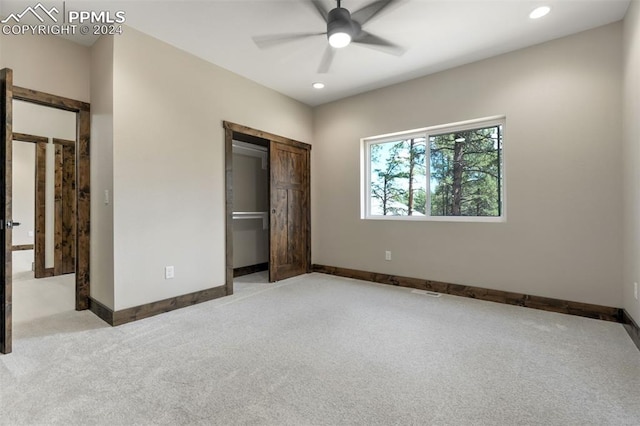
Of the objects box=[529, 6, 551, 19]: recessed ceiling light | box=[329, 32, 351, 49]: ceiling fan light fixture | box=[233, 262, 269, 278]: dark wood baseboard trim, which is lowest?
box=[233, 262, 269, 278]: dark wood baseboard trim

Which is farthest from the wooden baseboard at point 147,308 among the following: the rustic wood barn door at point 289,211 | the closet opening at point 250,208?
the closet opening at point 250,208

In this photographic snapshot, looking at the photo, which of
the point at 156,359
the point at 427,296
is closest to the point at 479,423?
the point at 156,359

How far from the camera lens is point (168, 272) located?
3.09 m

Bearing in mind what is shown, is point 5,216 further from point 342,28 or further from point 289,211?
point 289,211

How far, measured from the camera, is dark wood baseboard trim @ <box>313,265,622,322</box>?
2818mm

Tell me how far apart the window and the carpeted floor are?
132 cm

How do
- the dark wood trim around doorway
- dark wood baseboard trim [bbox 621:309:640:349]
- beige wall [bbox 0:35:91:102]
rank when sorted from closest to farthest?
1. dark wood baseboard trim [bbox 621:309:640:349]
2. beige wall [bbox 0:35:91:102]
3. the dark wood trim around doorway

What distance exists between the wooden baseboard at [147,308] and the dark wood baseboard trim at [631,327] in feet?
12.7

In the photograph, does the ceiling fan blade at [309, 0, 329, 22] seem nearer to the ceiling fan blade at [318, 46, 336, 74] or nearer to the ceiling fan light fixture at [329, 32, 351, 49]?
the ceiling fan light fixture at [329, 32, 351, 49]

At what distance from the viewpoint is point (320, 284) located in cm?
421

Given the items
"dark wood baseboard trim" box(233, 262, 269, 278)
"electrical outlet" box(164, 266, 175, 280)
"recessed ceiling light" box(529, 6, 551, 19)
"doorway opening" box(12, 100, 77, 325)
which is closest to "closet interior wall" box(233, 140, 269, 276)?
"dark wood baseboard trim" box(233, 262, 269, 278)

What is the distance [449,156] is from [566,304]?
2.02 meters

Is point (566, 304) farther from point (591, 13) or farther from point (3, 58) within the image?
point (3, 58)

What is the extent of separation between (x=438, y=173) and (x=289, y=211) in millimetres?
2231
